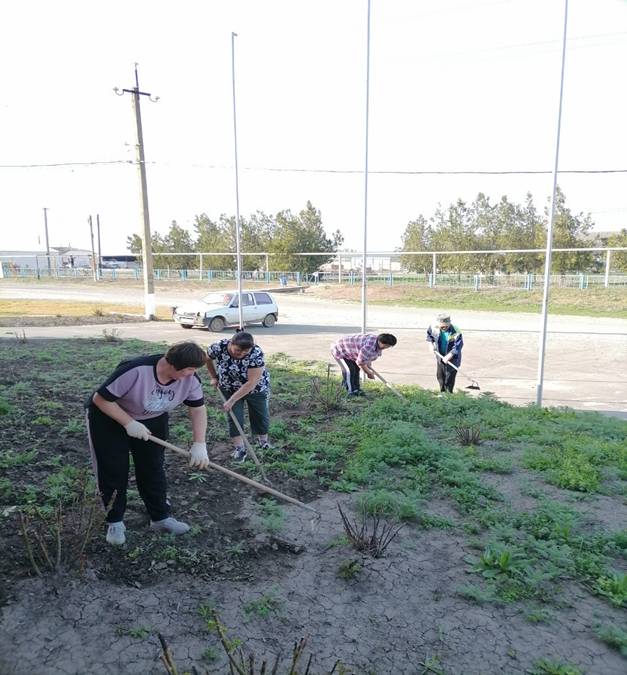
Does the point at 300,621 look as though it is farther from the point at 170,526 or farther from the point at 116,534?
the point at 116,534

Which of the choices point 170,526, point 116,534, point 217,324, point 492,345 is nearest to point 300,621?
point 170,526

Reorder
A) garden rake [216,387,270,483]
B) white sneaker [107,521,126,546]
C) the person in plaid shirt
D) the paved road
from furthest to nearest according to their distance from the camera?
the paved road < the person in plaid shirt < garden rake [216,387,270,483] < white sneaker [107,521,126,546]

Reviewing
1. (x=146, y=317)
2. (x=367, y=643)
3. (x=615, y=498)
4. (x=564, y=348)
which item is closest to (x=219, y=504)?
(x=367, y=643)

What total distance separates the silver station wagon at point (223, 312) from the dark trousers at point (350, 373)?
32.9ft

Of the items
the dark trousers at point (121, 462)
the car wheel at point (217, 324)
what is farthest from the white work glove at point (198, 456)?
the car wheel at point (217, 324)

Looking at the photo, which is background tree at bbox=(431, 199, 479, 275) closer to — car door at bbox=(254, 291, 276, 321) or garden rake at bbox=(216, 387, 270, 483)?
car door at bbox=(254, 291, 276, 321)

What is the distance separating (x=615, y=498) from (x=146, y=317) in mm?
17723

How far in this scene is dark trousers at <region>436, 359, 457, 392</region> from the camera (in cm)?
812

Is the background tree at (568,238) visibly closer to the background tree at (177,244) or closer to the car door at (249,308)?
the car door at (249,308)

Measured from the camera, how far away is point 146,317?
19.8m

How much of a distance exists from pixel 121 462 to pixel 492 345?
1266cm

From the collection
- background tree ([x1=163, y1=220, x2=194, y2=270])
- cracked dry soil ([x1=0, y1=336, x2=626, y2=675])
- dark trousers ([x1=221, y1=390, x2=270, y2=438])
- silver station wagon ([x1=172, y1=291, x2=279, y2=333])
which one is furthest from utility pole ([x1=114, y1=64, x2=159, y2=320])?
background tree ([x1=163, y1=220, x2=194, y2=270])

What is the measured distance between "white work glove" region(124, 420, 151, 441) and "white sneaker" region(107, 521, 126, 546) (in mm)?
646

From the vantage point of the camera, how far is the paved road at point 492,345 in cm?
936
